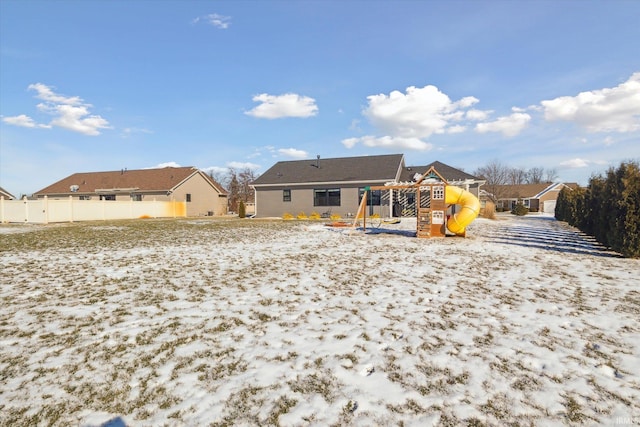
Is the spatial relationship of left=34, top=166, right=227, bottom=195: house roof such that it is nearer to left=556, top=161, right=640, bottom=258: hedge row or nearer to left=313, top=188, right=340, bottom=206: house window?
left=313, top=188, right=340, bottom=206: house window

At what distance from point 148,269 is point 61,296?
2.11 meters

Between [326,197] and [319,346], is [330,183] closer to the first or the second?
[326,197]

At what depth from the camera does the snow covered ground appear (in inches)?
102

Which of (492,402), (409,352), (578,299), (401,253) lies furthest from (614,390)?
(401,253)

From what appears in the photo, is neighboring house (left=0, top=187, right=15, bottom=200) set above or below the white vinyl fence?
above

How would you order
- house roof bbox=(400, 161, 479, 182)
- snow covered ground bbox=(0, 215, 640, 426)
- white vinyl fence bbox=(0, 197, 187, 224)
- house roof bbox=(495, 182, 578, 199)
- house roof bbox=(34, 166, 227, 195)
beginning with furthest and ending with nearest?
house roof bbox=(495, 182, 578, 199) → house roof bbox=(34, 166, 227, 195) → house roof bbox=(400, 161, 479, 182) → white vinyl fence bbox=(0, 197, 187, 224) → snow covered ground bbox=(0, 215, 640, 426)

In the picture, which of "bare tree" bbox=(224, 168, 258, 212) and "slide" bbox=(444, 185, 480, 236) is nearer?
"slide" bbox=(444, 185, 480, 236)

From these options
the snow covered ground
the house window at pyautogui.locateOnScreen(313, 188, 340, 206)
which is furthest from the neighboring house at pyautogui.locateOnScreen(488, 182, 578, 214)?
the snow covered ground

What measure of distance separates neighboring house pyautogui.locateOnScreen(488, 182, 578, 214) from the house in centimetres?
2767

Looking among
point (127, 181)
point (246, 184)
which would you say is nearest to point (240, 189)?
point (246, 184)

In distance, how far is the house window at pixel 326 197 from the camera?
27422 mm

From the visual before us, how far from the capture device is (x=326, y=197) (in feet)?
91.1

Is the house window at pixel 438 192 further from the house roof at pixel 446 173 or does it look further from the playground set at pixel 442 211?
the house roof at pixel 446 173

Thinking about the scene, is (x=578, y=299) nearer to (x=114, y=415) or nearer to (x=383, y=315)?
(x=383, y=315)
